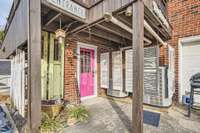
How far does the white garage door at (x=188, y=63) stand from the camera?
5.00m

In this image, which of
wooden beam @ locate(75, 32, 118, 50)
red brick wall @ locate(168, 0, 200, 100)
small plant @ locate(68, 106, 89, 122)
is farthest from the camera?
wooden beam @ locate(75, 32, 118, 50)

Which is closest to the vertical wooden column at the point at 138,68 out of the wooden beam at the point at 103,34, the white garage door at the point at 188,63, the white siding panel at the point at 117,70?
the wooden beam at the point at 103,34

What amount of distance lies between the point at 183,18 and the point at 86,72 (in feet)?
13.1

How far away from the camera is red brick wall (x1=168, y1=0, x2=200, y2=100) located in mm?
4852

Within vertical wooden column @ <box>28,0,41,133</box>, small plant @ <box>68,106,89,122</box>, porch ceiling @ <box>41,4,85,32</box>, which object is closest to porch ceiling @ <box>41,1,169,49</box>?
porch ceiling @ <box>41,4,85,32</box>

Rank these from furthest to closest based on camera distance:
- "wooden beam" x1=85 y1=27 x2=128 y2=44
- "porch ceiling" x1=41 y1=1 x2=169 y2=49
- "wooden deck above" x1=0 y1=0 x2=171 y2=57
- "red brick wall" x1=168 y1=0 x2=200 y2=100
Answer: "red brick wall" x1=168 y1=0 x2=200 y2=100 < "wooden beam" x1=85 y1=27 x2=128 y2=44 < "porch ceiling" x1=41 y1=1 x2=169 y2=49 < "wooden deck above" x1=0 y1=0 x2=171 y2=57

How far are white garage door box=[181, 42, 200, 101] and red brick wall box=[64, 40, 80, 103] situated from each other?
3.80 meters

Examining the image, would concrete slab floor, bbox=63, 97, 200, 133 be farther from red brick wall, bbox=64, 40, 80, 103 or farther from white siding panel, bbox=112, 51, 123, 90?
white siding panel, bbox=112, 51, 123, 90

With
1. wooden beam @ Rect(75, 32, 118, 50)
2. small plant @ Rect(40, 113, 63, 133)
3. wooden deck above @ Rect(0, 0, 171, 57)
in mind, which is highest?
wooden deck above @ Rect(0, 0, 171, 57)

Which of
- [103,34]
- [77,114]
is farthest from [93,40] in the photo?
[77,114]

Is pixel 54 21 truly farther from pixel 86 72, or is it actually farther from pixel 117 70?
pixel 117 70

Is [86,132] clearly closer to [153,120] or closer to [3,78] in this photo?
[153,120]

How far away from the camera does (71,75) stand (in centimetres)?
508

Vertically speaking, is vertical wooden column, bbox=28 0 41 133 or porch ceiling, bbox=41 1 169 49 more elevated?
porch ceiling, bbox=41 1 169 49
